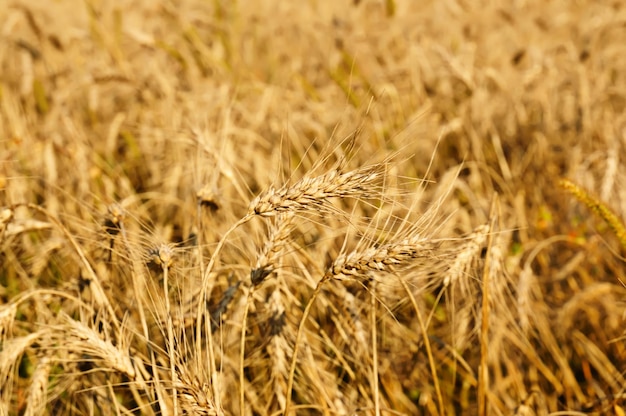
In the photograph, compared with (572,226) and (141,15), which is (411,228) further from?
(141,15)

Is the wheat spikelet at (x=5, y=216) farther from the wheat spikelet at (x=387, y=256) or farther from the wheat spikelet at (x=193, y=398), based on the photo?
the wheat spikelet at (x=387, y=256)

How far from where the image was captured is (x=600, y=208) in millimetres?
1598

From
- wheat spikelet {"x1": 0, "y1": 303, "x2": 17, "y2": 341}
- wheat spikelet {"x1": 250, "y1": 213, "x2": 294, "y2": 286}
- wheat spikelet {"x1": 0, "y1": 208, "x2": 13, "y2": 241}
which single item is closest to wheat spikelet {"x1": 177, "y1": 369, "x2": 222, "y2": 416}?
wheat spikelet {"x1": 250, "y1": 213, "x2": 294, "y2": 286}

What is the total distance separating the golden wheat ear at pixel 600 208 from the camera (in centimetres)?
156

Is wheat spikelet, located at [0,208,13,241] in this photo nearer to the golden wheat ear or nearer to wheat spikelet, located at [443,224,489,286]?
wheat spikelet, located at [443,224,489,286]

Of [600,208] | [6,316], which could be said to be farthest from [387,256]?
[6,316]

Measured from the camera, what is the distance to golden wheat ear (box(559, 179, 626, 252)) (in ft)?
5.11

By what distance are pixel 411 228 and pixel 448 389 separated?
A: 1.29 meters

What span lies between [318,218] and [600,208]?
108 cm

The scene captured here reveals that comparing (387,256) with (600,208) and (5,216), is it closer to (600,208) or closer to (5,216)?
(600,208)

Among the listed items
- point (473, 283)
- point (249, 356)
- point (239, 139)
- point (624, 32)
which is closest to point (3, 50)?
point (239, 139)

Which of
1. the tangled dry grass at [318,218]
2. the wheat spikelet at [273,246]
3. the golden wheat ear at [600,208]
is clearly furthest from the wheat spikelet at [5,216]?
the golden wheat ear at [600,208]

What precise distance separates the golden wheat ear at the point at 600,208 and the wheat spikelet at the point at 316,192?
565 mm

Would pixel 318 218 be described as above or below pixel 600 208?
above
